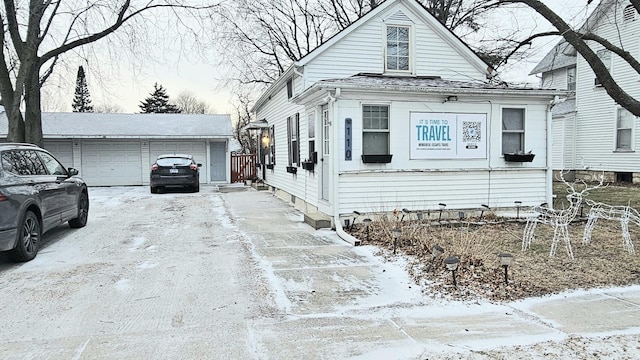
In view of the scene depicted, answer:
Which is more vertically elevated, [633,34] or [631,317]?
[633,34]

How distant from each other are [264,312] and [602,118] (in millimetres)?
19970

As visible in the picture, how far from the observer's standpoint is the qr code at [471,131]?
9445 mm

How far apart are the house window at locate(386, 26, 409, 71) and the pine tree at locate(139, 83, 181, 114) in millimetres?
42395

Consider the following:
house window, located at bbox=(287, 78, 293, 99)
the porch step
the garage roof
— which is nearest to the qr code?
the porch step

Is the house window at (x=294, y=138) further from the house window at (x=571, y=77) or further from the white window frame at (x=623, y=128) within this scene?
the house window at (x=571, y=77)

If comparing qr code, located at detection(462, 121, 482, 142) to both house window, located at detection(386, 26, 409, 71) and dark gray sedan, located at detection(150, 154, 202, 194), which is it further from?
dark gray sedan, located at detection(150, 154, 202, 194)

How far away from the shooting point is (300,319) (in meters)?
4.11

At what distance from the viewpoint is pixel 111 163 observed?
796 inches

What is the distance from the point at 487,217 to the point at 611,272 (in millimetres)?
4034

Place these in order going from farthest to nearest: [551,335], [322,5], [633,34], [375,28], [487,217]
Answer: [322,5], [633,34], [375,28], [487,217], [551,335]

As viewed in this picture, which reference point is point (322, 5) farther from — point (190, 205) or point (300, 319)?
point (300, 319)

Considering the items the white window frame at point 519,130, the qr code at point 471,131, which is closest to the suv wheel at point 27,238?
the qr code at point 471,131

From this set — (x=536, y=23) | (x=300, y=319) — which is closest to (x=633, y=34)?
(x=536, y=23)

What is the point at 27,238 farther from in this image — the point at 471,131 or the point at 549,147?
the point at 549,147
